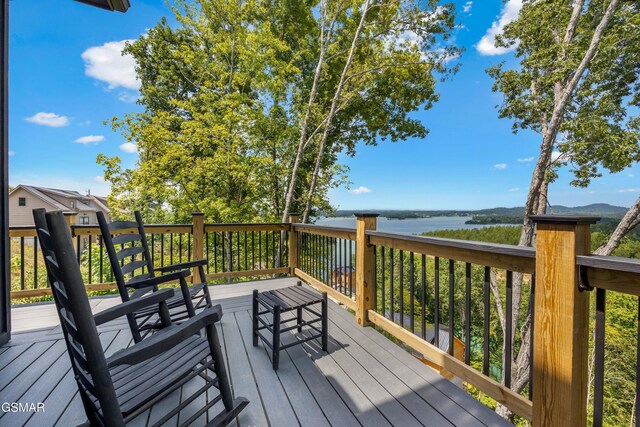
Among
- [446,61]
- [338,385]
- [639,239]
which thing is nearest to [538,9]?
[446,61]

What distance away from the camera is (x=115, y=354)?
0.98 metres

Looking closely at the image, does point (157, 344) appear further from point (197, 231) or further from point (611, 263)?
point (197, 231)

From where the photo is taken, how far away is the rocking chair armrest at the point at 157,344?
958 mm

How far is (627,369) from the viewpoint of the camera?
35.1 ft

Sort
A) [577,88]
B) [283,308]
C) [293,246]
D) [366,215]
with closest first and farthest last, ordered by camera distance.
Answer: [283,308] → [366,215] → [293,246] → [577,88]

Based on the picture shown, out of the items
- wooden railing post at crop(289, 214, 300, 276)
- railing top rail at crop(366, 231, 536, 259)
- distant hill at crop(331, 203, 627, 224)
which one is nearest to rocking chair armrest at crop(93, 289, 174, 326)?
railing top rail at crop(366, 231, 536, 259)

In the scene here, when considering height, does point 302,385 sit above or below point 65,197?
below

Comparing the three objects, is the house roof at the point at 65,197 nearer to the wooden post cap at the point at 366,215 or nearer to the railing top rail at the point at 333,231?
the railing top rail at the point at 333,231

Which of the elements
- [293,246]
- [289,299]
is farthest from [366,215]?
[293,246]

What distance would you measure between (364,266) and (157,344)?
1896mm

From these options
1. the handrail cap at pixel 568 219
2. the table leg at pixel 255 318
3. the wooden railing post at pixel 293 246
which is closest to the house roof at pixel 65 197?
the wooden railing post at pixel 293 246

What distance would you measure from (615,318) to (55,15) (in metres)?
22.2

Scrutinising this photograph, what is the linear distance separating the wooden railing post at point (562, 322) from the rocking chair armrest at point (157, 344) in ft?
4.94

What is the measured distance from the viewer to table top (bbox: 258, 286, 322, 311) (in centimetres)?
211
